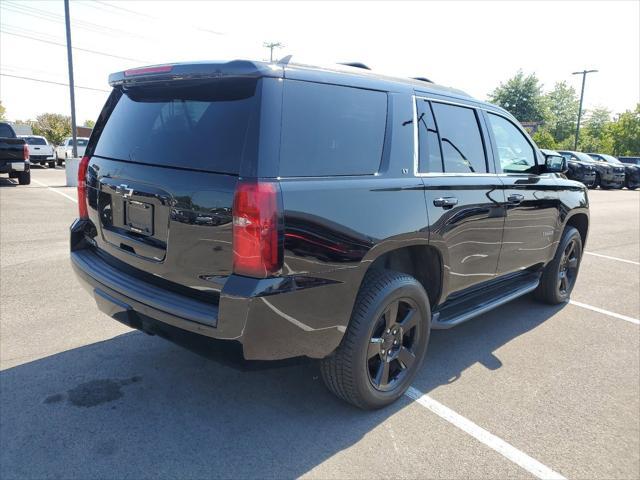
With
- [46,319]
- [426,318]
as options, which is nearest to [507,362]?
[426,318]

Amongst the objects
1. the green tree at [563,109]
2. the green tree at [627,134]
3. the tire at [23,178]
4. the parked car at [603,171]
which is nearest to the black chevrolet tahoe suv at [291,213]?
the tire at [23,178]

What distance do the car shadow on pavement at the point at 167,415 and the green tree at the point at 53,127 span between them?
65.0 meters

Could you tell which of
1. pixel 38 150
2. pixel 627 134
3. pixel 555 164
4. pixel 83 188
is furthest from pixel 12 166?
pixel 627 134

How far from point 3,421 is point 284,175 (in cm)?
207

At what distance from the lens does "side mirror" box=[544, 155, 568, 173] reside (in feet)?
14.9

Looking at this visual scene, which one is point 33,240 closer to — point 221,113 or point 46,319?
point 46,319

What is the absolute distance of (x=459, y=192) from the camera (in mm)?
3346

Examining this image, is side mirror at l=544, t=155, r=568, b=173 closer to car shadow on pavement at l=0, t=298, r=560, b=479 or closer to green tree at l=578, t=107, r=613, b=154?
car shadow on pavement at l=0, t=298, r=560, b=479

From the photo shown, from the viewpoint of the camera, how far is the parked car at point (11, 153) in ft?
46.3

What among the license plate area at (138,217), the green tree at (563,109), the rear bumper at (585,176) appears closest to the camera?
the license plate area at (138,217)

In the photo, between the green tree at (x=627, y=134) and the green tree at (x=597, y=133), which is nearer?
the green tree at (x=627, y=134)

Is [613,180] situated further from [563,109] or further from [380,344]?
[563,109]

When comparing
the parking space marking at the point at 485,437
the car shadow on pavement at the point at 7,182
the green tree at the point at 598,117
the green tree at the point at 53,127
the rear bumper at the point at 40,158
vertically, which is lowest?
the parking space marking at the point at 485,437

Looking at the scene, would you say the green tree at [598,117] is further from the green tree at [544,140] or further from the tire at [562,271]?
the tire at [562,271]
